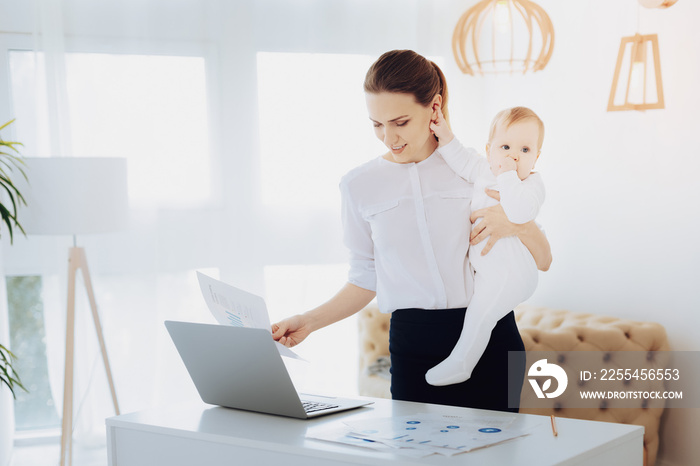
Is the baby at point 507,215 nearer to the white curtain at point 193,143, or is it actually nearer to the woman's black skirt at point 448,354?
the woman's black skirt at point 448,354

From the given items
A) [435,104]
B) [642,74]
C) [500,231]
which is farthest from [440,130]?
[642,74]

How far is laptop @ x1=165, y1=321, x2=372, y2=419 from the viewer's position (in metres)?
1.38

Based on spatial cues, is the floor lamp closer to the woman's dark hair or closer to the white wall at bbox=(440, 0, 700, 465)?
the woman's dark hair

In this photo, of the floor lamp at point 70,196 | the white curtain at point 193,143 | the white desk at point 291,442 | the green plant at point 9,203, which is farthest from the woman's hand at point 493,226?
the white curtain at point 193,143

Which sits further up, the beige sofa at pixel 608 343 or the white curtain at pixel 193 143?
the white curtain at pixel 193 143

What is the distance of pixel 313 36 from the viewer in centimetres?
394

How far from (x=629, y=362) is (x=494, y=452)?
198 cm

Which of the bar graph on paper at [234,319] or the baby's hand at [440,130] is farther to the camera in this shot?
the baby's hand at [440,130]

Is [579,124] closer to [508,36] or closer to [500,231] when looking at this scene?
[508,36]

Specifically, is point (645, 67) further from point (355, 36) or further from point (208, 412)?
point (208, 412)

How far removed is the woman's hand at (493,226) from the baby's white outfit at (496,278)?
0.01m

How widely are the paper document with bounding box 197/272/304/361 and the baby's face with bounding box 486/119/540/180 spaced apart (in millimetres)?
667

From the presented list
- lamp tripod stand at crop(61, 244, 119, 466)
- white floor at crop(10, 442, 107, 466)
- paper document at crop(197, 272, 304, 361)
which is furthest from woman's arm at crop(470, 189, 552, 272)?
white floor at crop(10, 442, 107, 466)

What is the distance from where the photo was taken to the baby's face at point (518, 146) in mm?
1713
